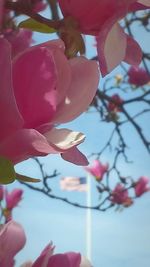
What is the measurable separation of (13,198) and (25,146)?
218 centimetres

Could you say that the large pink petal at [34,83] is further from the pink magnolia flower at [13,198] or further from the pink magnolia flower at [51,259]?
the pink magnolia flower at [13,198]

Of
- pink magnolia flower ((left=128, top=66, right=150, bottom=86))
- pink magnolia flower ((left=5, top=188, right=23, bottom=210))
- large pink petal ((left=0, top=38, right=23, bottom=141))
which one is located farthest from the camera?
pink magnolia flower ((left=128, top=66, right=150, bottom=86))

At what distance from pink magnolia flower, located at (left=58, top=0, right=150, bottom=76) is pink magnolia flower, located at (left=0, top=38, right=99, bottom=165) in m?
0.01

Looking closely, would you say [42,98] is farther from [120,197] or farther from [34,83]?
[120,197]

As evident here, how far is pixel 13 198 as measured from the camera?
250 centimetres

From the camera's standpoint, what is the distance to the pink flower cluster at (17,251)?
39 centimetres

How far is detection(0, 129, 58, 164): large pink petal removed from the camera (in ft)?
1.11

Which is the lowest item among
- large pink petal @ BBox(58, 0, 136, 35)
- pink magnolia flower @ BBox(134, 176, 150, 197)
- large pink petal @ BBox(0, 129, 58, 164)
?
pink magnolia flower @ BBox(134, 176, 150, 197)

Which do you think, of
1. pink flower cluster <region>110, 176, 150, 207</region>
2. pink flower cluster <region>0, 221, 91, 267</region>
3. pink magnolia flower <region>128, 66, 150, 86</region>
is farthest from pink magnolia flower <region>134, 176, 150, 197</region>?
pink flower cluster <region>0, 221, 91, 267</region>

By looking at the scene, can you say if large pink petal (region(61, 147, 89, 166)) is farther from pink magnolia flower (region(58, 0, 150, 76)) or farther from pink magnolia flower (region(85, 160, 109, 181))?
pink magnolia flower (region(85, 160, 109, 181))

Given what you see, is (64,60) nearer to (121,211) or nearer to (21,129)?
(21,129)

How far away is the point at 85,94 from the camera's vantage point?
378 millimetres

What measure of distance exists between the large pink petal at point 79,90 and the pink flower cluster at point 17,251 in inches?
3.6

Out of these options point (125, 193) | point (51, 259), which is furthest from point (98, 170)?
point (51, 259)
